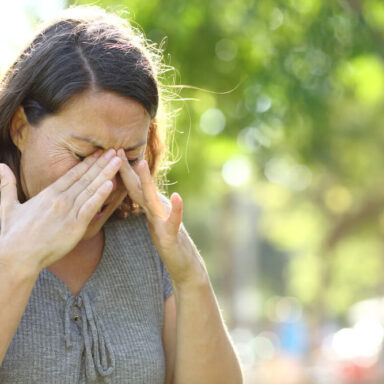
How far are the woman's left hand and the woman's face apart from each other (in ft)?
0.20

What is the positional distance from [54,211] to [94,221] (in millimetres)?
265

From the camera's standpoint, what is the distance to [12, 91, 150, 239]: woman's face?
2.52 metres

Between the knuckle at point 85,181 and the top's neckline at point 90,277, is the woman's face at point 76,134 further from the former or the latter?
the top's neckline at point 90,277

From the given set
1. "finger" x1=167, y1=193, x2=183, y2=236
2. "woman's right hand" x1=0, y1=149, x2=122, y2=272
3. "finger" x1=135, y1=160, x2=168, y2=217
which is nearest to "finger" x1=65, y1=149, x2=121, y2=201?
"woman's right hand" x1=0, y1=149, x2=122, y2=272

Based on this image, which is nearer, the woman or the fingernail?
the woman

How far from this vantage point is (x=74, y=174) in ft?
8.23

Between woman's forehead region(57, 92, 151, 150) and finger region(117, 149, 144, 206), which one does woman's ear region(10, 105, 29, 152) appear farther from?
finger region(117, 149, 144, 206)

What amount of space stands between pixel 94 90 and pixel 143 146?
0.82 ft

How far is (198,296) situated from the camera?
8.59ft

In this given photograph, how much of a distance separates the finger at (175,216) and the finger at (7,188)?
471mm

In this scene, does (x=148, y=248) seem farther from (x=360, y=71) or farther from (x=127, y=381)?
(x=360, y=71)

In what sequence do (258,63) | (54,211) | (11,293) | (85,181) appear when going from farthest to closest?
(258,63) < (85,181) < (54,211) < (11,293)

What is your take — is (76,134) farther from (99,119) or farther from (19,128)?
(19,128)

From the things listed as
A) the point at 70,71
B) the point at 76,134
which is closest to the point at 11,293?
the point at 76,134
